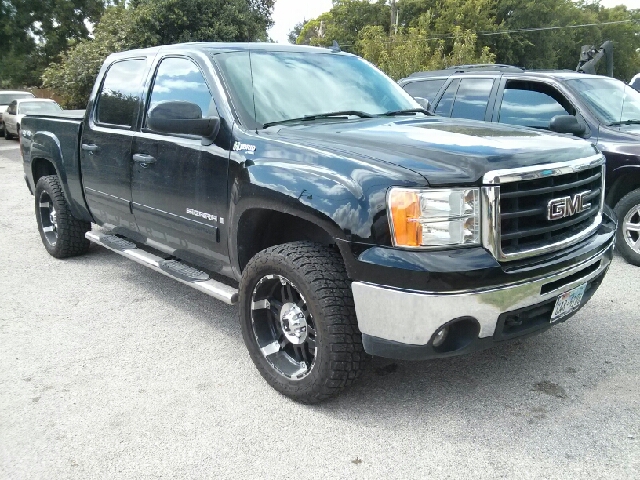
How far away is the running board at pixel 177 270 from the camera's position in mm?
3883

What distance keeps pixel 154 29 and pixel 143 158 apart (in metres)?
19.7

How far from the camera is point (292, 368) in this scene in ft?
11.6

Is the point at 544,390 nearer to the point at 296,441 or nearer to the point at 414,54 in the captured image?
the point at 296,441

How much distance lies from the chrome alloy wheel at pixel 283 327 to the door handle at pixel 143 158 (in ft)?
4.65

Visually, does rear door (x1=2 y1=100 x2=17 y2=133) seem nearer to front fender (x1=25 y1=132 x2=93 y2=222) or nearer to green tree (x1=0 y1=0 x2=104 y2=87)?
green tree (x1=0 y1=0 x2=104 y2=87)

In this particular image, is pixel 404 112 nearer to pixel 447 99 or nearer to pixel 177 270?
pixel 177 270

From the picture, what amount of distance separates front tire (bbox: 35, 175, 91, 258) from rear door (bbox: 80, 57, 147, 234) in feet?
2.41

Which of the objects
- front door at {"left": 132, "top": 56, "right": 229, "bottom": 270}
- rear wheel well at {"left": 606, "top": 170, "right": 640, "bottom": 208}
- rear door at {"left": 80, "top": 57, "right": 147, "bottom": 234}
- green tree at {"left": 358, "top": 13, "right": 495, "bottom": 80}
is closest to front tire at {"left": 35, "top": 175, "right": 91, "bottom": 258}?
rear door at {"left": 80, "top": 57, "right": 147, "bottom": 234}

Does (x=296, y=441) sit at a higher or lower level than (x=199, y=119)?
lower

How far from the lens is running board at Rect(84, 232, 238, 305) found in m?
3.88

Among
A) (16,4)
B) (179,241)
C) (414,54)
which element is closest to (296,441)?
(179,241)

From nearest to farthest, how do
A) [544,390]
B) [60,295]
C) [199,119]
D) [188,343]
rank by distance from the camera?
[544,390] → [199,119] → [188,343] → [60,295]

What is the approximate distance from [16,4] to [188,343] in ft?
126

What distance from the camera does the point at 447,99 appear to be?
736 cm
